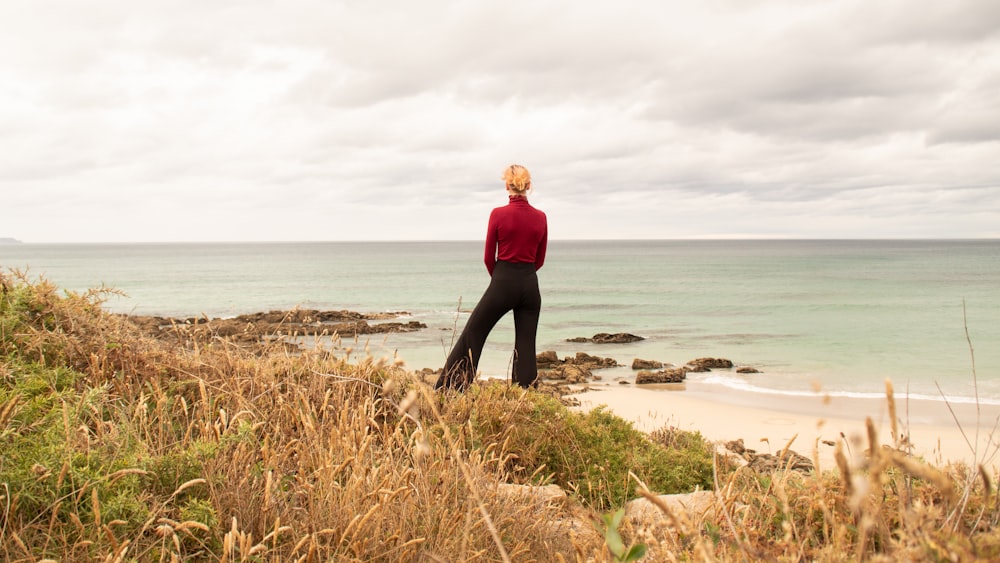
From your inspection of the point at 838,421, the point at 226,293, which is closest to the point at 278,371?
the point at 838,421

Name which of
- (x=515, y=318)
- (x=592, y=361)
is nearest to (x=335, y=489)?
(x=515, y=318)

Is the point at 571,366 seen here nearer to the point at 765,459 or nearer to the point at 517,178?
the point at 765,459

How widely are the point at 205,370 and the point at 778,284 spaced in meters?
56.8

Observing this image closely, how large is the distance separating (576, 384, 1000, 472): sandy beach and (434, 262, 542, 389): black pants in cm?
334

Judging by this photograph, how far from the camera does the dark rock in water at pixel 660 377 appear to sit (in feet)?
57.3

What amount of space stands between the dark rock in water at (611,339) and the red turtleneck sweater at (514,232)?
1867 centimetres

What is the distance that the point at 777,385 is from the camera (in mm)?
16375

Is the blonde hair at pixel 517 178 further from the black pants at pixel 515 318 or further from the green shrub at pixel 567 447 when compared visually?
the green shrub at pixel 567 447

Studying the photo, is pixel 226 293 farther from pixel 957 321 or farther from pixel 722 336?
pixel 957 321

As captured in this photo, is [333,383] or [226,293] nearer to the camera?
[333,383]

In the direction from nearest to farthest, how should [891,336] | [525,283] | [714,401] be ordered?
[525,283] < [714,401] < [891,336]

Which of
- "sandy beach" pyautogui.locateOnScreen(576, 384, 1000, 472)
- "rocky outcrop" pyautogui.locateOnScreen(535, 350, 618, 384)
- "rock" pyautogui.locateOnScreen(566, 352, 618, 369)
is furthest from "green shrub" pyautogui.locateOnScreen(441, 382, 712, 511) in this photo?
"rock" pyautogui.locateOnScreen(566, 352, 618, 369)

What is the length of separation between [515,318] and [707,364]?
562 inches

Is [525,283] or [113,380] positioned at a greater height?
[525,283]
